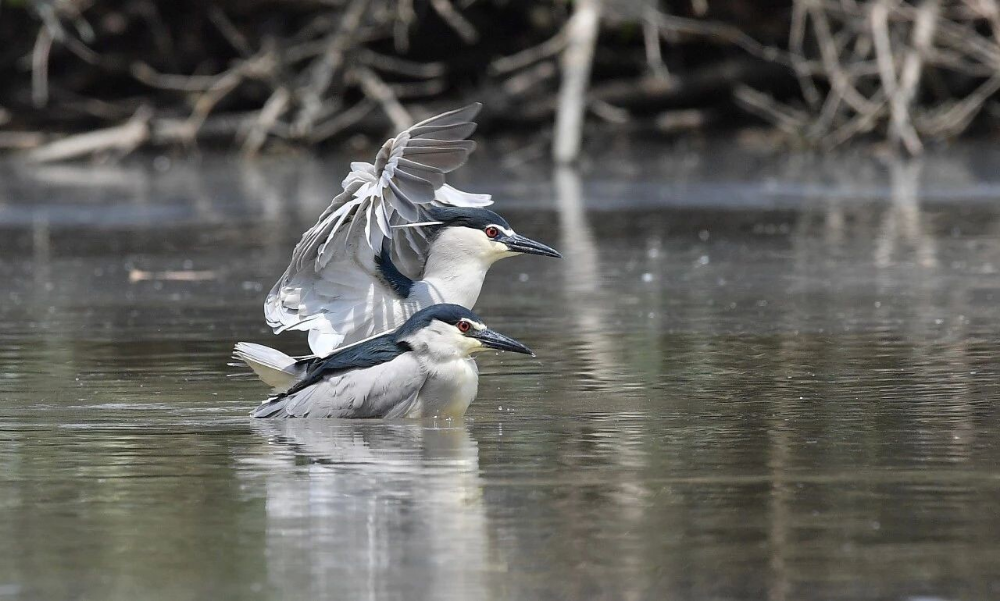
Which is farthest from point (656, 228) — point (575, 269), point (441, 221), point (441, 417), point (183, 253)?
→ point (441, 417)

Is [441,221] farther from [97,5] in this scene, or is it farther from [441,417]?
[97,5]

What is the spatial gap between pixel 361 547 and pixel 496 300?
239 inches

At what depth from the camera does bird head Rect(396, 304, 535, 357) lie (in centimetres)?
725

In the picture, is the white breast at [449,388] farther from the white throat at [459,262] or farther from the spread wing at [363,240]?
the white throat at [459,262]

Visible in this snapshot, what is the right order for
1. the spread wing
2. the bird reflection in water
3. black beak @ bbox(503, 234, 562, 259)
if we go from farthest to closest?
black beak @ bbox(503, 234, 562, 259)
the spread wing
the bird reflection in water

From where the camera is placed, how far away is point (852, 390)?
762 cm

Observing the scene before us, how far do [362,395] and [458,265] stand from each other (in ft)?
3.72

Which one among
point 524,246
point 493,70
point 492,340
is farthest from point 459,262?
point 493,70

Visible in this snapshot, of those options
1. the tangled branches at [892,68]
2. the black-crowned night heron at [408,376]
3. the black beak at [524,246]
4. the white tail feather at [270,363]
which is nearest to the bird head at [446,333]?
the black-crowned night heron at [408,376]

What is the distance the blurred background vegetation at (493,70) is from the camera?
19.0 m

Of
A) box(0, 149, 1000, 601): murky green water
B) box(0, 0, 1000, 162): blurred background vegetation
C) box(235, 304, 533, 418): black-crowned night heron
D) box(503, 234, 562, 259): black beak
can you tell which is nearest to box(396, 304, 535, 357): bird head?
box(235, 304, 533, 418): black-crowned night heron

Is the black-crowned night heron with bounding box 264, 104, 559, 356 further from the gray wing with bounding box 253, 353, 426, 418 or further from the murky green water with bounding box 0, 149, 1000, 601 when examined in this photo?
the murky green water with bounding box 0, 149, 1000, 601

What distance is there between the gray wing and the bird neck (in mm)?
955

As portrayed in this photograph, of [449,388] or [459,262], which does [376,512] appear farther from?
[459,262]
